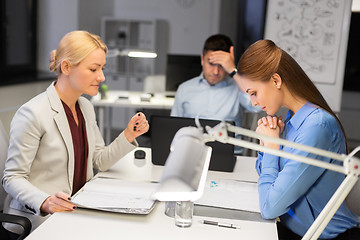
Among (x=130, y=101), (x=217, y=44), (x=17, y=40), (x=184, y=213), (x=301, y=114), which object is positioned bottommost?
(x=130, y=101)

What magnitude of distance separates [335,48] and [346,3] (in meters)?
0.44

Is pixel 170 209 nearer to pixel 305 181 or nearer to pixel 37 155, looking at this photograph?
pixel 305 181

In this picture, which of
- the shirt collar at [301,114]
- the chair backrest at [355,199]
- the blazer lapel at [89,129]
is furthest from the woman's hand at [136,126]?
the chair backrest at [355,199]

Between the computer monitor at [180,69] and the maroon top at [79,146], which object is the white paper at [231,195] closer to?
the maroon top at [79,146]

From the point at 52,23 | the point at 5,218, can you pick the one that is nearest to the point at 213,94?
the point at 5,218

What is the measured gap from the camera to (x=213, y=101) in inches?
123

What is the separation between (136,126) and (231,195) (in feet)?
1.88

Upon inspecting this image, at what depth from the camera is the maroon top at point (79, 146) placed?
1938 mm

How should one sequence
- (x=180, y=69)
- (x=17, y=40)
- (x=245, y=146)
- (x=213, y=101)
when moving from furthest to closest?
(x=17, y=40) < (x=180, y=69) < (x=213, y=101) < (x=245, y=146)

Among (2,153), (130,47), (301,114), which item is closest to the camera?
(301,114)

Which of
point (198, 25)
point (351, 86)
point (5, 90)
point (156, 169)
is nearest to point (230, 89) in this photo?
point (156, 169)

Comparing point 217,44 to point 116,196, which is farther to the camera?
point 217,44

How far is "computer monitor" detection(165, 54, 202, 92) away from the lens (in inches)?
166

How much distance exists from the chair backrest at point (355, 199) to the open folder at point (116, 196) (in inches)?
32.5
